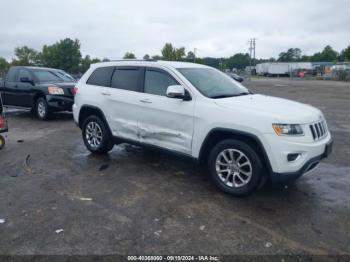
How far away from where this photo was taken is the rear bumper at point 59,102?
10336 mm

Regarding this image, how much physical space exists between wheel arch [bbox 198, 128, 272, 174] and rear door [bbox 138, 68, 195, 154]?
0.25m

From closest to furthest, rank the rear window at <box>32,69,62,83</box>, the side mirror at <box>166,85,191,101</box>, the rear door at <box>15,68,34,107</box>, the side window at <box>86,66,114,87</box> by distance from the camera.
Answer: the side mirror at <box>166,85,191,101</box> → the side window at <box>86,66,114,87</box> → the rear door at <box>15,68,34,107</box> → the rear window at <box>32,69,62,83</box>

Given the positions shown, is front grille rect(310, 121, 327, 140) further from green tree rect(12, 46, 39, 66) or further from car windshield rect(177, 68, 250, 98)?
green tree rect(12, 46, 39, 66)

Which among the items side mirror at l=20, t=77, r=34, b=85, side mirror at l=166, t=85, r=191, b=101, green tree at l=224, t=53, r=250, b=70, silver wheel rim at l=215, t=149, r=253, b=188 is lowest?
silver wheel rim at l=215, t=149, r=253, b=188

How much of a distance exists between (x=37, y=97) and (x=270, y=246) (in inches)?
384

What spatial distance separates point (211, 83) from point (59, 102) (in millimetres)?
6909

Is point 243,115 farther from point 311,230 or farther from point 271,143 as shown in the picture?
point 311,230

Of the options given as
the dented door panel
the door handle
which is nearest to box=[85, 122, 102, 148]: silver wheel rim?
the dented door panel

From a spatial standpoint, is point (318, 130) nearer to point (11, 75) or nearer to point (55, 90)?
point (55, 90)

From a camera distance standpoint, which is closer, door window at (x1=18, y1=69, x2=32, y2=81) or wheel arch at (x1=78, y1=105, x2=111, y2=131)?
wheel arch at (x1=78, y1=105, x2=111, y2=131)

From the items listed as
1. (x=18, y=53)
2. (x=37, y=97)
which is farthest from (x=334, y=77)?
(x=18, y=53)

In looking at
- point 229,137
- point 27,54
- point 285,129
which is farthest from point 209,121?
point 27,54

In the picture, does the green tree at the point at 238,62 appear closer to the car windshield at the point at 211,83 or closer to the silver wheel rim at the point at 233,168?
the car windshield at the point at 211,83

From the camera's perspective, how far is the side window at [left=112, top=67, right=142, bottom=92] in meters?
5.48
